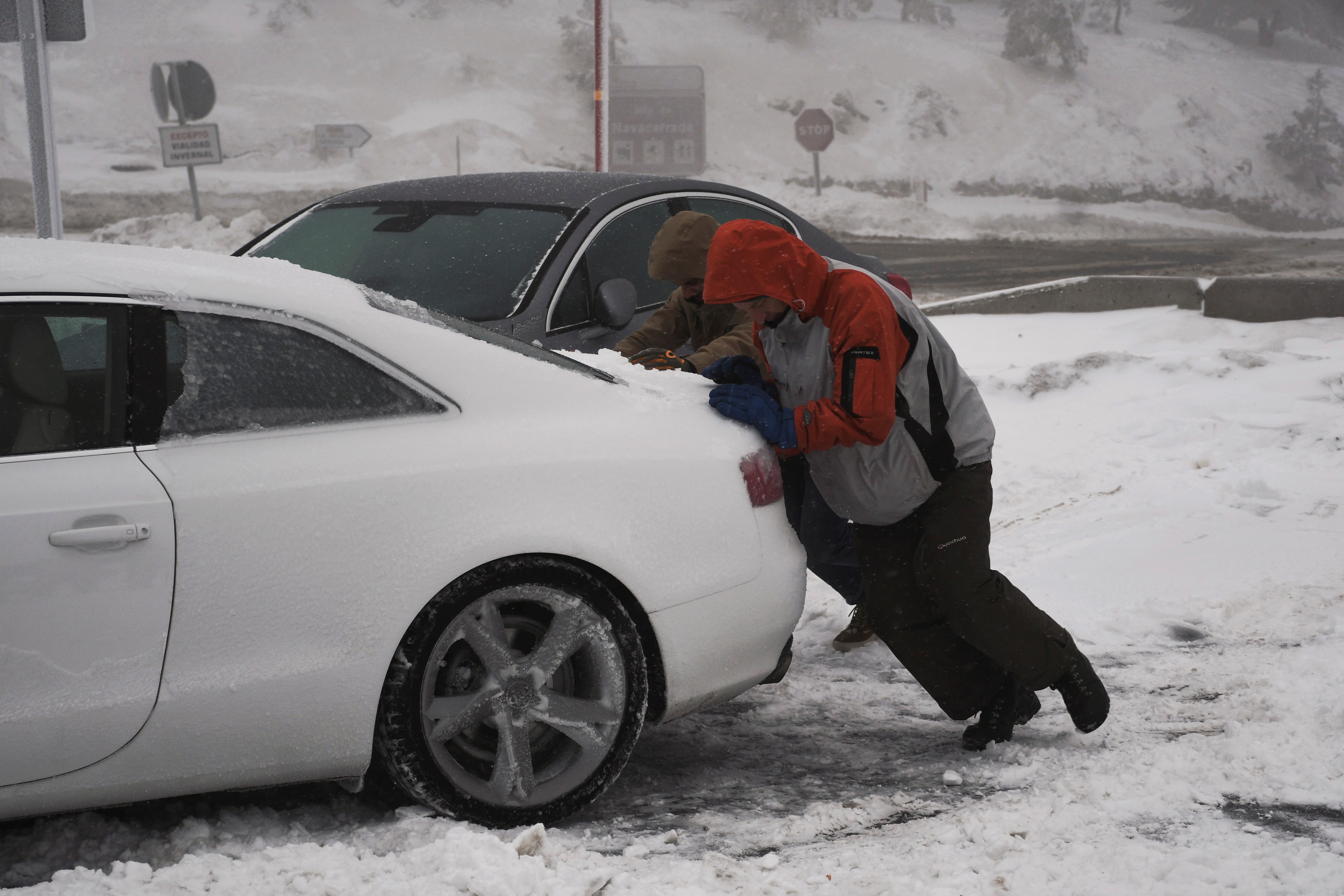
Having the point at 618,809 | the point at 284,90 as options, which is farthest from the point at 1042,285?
Result: the point at 284,90

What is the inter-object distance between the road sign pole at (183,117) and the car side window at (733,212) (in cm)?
1527

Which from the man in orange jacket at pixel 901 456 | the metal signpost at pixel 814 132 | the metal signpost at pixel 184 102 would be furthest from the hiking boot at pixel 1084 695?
the metal signpost at pixel 814 132

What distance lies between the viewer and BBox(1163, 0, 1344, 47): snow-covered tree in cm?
3853

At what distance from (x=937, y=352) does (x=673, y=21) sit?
32735 millimetres

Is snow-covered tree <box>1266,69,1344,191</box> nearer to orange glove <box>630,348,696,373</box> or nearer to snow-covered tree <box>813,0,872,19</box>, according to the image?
snow-covered tree <box>813,0,872,19</box>

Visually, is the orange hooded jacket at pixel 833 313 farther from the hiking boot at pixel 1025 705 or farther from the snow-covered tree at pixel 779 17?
the snow-covered tree at pixel 779 17

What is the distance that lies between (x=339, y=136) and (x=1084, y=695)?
26.9 metres

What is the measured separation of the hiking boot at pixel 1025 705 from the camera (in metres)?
3.48

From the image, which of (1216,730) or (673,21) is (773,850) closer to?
(1216,730)

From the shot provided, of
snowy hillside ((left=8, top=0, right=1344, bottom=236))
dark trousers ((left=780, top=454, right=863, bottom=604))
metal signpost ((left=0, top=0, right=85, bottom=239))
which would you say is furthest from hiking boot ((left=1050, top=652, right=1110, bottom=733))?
snowy hillside ((left=8, top=0, right=1344, bottom=236))

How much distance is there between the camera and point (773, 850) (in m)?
2.80

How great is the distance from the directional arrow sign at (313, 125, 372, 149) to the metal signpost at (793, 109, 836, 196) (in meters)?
10.4

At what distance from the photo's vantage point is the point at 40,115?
20.6 feet

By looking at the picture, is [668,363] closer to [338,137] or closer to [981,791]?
[981,791]
